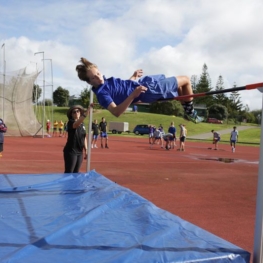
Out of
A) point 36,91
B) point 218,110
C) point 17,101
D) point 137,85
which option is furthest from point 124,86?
point 218,110

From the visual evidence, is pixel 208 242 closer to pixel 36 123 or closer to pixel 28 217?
pixel 28 217

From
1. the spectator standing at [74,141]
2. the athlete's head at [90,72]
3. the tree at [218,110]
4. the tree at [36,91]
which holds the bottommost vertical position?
the spectator standing at [74,141]

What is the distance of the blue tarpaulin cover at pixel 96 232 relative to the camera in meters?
2.07

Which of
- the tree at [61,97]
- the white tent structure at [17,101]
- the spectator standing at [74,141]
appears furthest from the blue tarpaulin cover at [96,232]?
the tree at [61,97]

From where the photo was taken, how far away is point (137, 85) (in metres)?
3.07

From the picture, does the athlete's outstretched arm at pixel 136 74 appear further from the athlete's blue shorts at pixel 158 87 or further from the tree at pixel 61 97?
the tree at pixel 61 97

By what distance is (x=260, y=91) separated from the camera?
2.32m

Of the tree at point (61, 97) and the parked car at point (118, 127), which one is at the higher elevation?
the tree at point (61, 97)

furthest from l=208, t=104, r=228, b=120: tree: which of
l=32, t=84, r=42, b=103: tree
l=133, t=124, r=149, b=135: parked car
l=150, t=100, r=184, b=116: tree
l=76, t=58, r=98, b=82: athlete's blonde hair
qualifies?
l=76, t=58, r=98, b=82: athlete's blonde hair

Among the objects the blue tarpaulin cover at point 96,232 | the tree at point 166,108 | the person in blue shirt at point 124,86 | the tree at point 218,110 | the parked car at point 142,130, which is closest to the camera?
the blue tarpaulin cover at point 96,232

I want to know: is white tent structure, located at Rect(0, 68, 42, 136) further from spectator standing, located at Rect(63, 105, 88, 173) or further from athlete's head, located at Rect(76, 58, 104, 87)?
athlete's head, located at Rect(76, 58, 104, 87)

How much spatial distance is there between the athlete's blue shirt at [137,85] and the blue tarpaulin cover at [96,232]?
0.92m

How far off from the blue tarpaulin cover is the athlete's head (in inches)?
41.3

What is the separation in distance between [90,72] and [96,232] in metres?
1.30
